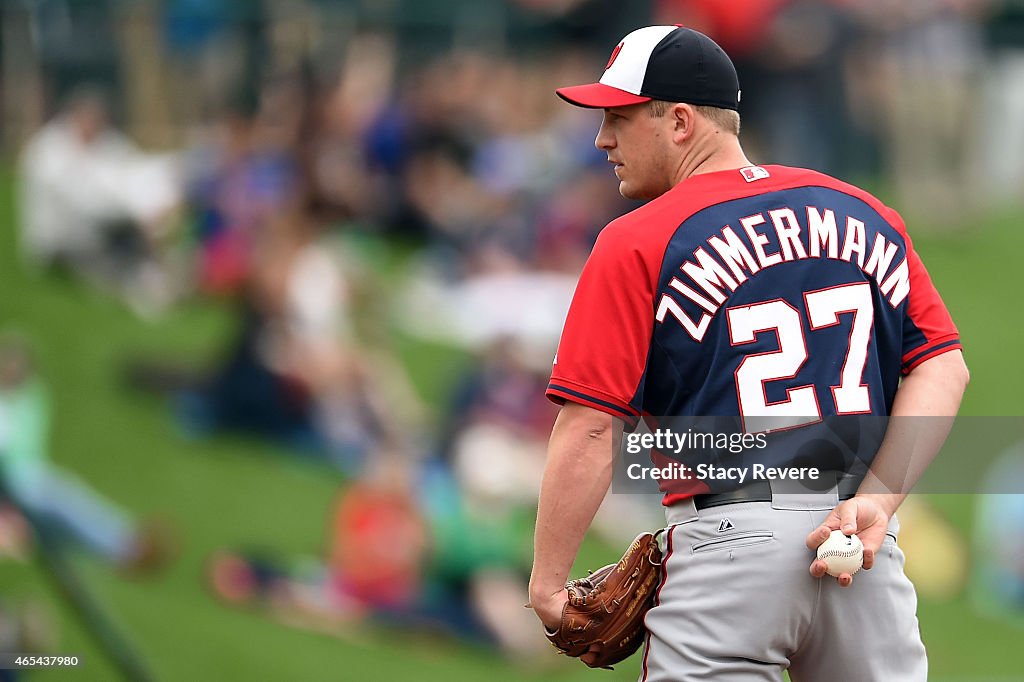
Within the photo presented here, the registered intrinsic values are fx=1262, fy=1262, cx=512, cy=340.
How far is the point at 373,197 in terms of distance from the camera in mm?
8992

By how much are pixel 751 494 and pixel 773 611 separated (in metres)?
0.22

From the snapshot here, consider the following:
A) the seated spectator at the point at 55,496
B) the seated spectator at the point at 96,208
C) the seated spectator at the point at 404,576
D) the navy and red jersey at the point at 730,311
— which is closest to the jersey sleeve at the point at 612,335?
the navy and red jersey at the point at 730,311

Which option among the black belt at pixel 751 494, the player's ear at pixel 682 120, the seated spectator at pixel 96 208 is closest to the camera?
the black belt at pixel 751 494

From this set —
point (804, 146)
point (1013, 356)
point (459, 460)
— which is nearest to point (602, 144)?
point (459, 460)

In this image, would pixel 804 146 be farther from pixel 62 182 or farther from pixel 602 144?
pixel 602 144

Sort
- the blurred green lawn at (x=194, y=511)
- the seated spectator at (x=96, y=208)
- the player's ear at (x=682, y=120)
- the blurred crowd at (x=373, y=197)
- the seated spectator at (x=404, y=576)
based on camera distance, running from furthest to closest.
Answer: the seated spectator at (x=96, y=208), the blurred crowd at (x=373, y=197), the seated spectator at (x=404, y=576), the blurred green lawn at (x=194, y=511), the player's ear at (x=682, y=120)

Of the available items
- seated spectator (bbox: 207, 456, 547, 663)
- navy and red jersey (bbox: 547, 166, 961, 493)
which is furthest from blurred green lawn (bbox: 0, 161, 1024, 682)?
navy and red jersey (bbox: 547, 166, 961, 493)

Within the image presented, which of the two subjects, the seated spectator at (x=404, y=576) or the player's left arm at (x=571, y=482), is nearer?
the player's left arm at (x=571, y=482)

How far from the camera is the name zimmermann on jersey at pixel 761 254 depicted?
2.34 metres

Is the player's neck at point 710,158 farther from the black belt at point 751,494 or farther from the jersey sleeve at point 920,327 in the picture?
the black belt at point 751,494

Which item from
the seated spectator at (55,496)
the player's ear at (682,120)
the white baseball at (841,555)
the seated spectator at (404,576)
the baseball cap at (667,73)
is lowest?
the seated spectator at (404,576)

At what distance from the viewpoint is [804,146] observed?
948cm

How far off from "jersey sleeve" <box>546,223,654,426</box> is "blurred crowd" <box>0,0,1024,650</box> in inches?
190

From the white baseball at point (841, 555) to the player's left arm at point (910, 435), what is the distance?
102mm
